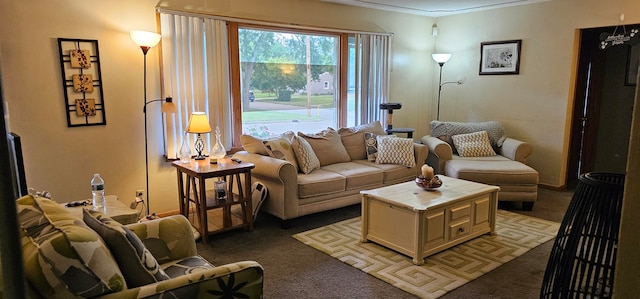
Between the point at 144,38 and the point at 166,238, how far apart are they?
2.07 meters

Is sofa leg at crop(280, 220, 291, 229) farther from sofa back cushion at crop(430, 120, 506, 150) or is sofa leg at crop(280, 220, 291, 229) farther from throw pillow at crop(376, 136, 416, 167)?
sofa back cushion at crop(430, 120, 506, 150)

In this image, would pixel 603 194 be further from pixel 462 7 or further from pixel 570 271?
pixel 462 7

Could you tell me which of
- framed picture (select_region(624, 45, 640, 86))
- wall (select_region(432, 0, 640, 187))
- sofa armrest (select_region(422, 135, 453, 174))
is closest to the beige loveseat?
sofa armrest (select_region(422, 135, 453, 174))

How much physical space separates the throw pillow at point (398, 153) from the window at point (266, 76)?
38.9 inches

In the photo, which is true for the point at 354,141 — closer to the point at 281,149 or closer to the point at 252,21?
the point at 281,149

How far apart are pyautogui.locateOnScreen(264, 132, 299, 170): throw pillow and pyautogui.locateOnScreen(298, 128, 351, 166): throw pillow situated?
40 cm

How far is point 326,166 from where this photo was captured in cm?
448

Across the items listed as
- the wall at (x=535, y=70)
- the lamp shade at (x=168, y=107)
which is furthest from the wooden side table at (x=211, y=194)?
the wall at (x=535, y=70)

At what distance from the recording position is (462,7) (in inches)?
215


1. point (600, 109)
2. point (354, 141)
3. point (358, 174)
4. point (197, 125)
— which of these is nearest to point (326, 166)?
point (358, 174)

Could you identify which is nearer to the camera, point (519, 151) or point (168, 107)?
point (168, 107)

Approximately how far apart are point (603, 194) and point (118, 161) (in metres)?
3.66

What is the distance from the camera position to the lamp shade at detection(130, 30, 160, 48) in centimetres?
355

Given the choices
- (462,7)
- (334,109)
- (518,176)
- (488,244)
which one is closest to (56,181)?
(334,109)
